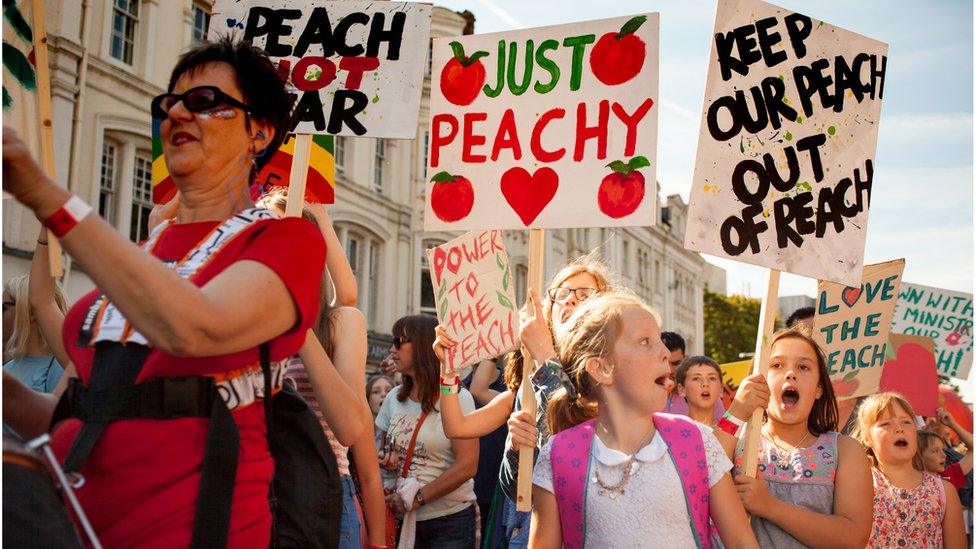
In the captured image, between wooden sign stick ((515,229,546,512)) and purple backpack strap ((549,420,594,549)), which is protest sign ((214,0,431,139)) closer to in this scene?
wooden sign stick ((515,229,546,512))

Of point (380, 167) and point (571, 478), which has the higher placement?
point (380, 167)

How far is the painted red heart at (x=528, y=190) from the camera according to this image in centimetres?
404

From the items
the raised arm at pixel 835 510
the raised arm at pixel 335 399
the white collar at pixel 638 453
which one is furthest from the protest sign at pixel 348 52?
the raised arm at pixel 835 510

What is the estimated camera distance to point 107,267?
1.48m

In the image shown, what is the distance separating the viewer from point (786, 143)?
13.1 ft

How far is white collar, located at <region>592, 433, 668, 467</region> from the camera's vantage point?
296 centimetres

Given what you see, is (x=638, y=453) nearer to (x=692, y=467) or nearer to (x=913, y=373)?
(x=692, y=467)

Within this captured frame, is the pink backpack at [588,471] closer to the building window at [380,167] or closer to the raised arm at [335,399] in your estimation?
the raised arm at [335,399]

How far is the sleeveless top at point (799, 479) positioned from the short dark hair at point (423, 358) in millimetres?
1883

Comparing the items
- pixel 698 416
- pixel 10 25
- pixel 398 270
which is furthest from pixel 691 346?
pixel 10 25

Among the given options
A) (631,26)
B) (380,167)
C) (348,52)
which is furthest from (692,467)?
(380,167)

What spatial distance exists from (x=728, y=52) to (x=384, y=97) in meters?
1.40

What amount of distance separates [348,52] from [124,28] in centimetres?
1501

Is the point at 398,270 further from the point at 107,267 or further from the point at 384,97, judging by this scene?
the point at 107,267
